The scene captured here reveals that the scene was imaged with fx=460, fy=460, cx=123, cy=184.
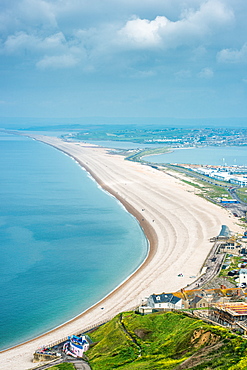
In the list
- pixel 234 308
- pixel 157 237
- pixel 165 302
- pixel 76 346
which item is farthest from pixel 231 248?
pixel 76 346

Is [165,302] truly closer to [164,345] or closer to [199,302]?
[199,302]

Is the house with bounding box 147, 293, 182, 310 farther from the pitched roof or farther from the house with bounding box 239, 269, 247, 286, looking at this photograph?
the house with bounding box 239, 269, 247, 286

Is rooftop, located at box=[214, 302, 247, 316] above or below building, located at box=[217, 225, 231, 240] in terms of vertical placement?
above

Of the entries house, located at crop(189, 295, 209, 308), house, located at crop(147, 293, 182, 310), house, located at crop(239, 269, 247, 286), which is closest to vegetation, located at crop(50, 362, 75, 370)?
house, located at crop(147, 293, 182, 310)

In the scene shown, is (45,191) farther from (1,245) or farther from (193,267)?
(193,267)

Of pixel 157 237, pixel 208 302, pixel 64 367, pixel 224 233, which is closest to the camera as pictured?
pixel 64 367

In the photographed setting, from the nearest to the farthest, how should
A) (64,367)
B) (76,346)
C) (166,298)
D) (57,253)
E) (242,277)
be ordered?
(64,367) → (76,346) → (166,298) → (242,277) → (57,253)

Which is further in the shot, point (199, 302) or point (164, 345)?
point (199, 302)
